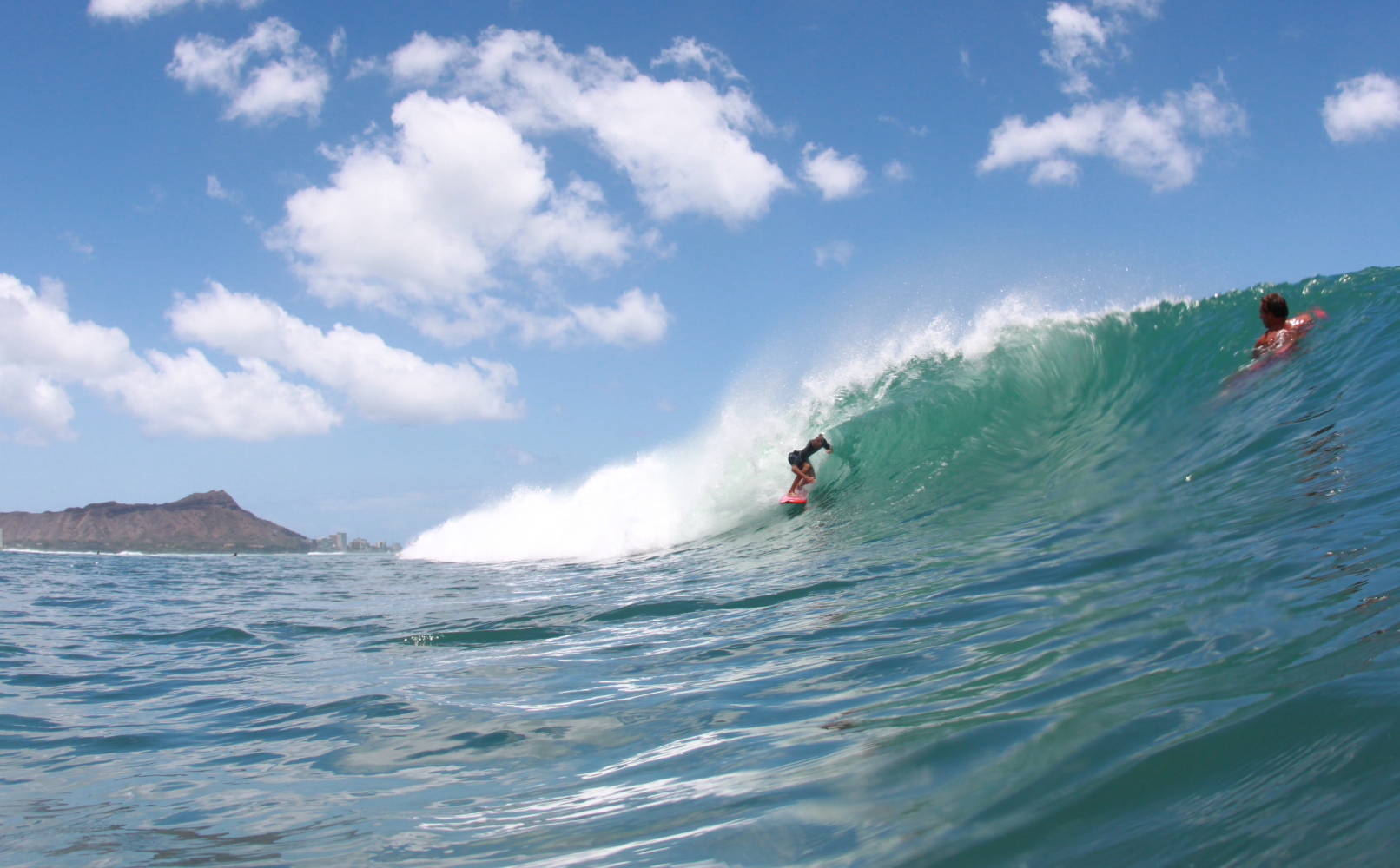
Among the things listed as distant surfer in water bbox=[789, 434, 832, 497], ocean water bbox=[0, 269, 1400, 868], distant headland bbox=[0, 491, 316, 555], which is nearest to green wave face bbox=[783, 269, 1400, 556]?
ocean water bbox=[0, 269, 1400, 868]

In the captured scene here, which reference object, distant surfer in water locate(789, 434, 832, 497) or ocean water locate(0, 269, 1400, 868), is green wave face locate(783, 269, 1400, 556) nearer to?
ocean water locate(0, 269, 1400, 868)

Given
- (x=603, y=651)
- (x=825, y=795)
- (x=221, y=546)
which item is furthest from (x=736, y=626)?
(x=221, y=546)

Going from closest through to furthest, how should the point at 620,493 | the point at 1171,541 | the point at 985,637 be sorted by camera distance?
the point at 985,637
the point at 1171,541
the point at 620,493

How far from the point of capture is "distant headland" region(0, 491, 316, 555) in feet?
355

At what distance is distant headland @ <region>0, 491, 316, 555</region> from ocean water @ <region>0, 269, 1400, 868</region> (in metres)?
118

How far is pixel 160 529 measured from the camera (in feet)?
376

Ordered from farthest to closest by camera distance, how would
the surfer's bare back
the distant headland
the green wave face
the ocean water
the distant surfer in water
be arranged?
1. the distant headland
2. the distant surfer in water
3. the surfer's bare back
4. the green wave face
5. the ocean water

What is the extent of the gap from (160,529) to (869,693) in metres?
139

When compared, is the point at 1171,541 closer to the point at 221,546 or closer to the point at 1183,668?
the point at 1183,668

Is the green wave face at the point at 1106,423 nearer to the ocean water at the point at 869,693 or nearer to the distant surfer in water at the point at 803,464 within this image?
the ocean water at the point at 869,693

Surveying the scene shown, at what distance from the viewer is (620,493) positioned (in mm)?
17109

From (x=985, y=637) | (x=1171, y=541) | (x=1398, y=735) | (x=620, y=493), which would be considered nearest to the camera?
(x=1398, y=735)

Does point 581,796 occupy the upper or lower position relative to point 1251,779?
lower

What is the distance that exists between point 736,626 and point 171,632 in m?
5.69
